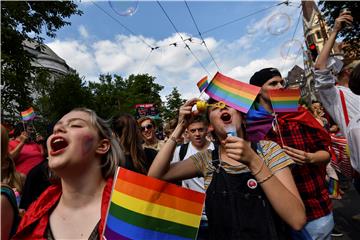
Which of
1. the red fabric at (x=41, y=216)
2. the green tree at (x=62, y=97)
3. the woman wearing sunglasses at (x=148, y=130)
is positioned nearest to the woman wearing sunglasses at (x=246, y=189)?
the red fabric at (x=41, y=216)

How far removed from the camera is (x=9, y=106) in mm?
8938

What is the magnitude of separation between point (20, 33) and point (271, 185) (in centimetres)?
777

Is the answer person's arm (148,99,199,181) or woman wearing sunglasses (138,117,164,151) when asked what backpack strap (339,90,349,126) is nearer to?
person's arm (148,99,199,181)

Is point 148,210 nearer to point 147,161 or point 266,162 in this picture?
point 266,162

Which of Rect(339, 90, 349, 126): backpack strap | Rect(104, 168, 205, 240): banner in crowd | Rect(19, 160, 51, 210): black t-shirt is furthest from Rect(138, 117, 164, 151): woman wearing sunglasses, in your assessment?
Rect(104, 168, 205, 240): banner in crowd

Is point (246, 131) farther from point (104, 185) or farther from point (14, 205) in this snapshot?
point (14, 205)

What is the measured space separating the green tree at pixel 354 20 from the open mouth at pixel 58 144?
15.6 meters

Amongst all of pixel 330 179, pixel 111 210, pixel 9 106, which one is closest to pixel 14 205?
pixel 111 210

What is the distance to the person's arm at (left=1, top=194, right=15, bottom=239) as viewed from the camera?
5.47ft

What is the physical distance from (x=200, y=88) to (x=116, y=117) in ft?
4.97

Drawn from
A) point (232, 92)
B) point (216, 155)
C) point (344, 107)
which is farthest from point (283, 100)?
point (216, 155)

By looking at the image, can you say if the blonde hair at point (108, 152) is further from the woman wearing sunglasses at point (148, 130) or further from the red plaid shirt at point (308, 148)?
the woman wearing sunglasses at point (148, 130)

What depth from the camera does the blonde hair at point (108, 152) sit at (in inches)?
75.7

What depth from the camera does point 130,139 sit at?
309 centimetres
